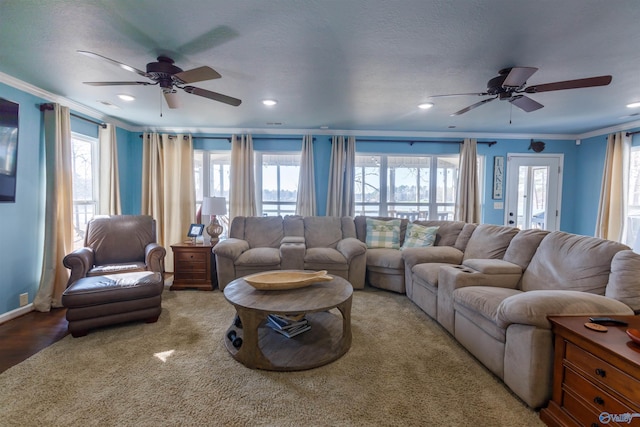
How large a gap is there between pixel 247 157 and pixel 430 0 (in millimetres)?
3796

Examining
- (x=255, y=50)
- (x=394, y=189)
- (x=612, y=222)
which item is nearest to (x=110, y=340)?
(x=255, y=50)

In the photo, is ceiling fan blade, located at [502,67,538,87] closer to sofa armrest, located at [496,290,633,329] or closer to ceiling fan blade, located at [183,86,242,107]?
sofa armrest, located at [496,290,633,329]

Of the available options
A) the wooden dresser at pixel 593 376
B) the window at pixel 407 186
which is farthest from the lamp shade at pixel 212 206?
the wooden dresser at pixel 593 376

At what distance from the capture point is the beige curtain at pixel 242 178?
4922mm

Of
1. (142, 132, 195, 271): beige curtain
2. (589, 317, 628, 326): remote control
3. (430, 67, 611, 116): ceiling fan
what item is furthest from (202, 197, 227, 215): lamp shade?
(589, 317, 628, 326): remote control

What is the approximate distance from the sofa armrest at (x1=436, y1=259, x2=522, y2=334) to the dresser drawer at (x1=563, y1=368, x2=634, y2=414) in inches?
41.0

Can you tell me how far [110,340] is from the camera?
2.51 metres

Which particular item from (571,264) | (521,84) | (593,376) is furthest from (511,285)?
(521,84)

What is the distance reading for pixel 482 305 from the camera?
214cm

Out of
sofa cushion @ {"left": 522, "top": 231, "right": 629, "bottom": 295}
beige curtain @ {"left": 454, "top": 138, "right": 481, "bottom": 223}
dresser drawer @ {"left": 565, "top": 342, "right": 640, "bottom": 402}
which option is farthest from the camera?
beige curtain @ {"left": 454, "top": 138, "right": 481, "bottom": 223}

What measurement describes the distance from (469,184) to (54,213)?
6.02m

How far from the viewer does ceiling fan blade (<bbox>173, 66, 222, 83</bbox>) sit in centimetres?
208

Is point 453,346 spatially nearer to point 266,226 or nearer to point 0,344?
point 266,226

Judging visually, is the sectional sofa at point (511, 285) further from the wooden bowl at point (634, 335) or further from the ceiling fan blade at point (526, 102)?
the ceiling fan blade at point (526, 102)
